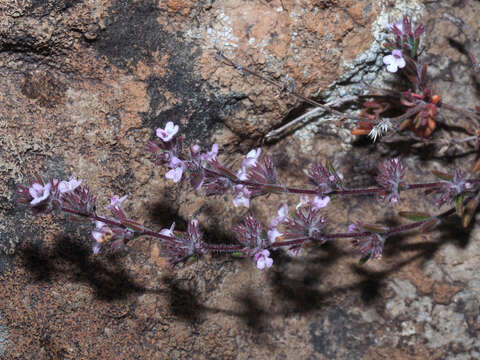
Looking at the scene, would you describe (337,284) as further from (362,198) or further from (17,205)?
(17,205)

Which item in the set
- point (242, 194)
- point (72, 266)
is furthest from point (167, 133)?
point (72, 266)

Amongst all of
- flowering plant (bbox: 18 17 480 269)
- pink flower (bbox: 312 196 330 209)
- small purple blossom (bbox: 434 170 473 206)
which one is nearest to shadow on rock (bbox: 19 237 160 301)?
flowering plant (bbox: 18 17 480 269)

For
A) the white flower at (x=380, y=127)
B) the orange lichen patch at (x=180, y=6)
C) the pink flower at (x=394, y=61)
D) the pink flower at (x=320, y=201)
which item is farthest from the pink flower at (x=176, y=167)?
the pink flower at (x=394, y=61)

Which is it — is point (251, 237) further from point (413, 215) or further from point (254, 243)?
point (413, 215)

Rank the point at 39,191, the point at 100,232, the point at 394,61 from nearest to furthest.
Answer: the point at 39,191, the point at 100,232, the point at 394,61

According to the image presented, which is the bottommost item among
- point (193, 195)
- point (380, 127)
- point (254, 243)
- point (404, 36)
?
point (193, 195)

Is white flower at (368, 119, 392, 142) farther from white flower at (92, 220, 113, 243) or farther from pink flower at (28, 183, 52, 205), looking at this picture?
pink flower at (28, 183, 52, 205)

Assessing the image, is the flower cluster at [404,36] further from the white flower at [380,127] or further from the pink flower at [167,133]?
the pink flower at [167,133]
